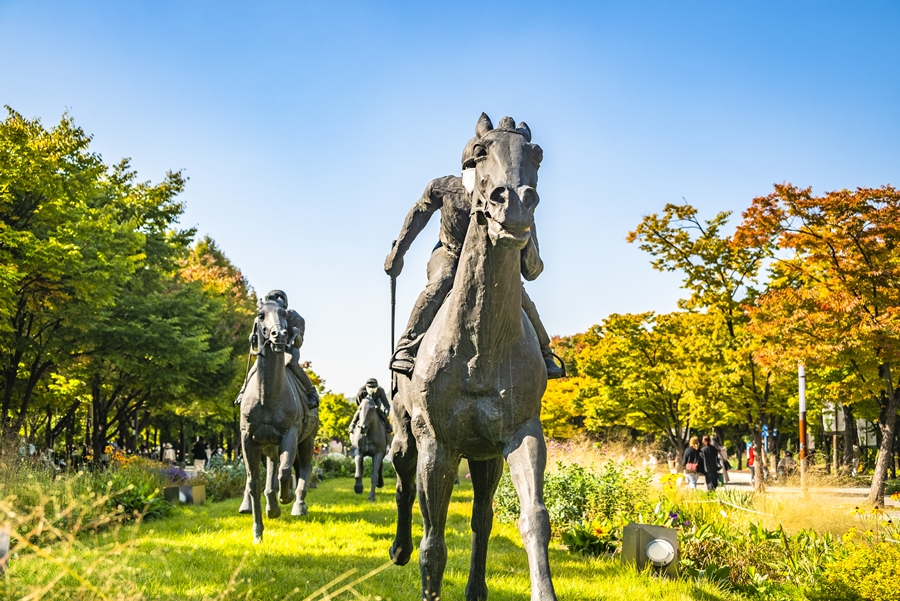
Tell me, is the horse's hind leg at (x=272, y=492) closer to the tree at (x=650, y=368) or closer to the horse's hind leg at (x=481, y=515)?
the horse's hind leg at (x=481, y=515)

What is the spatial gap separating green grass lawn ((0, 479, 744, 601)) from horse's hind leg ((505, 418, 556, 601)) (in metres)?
1.16

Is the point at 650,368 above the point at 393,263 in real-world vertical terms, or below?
above

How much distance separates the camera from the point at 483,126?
14.9ft

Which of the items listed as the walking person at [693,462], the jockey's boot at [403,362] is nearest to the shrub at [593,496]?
the jockey's boot at [403,362]

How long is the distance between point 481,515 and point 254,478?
15.7ft

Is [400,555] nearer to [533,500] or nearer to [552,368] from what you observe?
[552,368]

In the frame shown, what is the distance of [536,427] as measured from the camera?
4602 millimetres

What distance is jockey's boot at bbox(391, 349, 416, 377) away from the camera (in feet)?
17.6

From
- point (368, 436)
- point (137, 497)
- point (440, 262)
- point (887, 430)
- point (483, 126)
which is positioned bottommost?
point (137, 497)

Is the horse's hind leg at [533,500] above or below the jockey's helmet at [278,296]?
below

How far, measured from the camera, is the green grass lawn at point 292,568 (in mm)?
6188

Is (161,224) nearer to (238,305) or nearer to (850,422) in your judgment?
(238,305)

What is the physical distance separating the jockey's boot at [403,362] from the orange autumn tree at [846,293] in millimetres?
15044

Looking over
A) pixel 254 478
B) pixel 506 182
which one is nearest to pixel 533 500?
pixel 506 182
